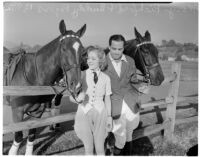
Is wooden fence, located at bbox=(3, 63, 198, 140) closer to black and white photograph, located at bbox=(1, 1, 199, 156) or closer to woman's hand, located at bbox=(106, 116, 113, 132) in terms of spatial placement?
black and white photograph, located at bbox=(1, 1, 199, 156)

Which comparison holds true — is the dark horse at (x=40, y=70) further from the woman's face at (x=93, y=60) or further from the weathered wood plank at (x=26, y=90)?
the woman's face at (x=93, y=60)

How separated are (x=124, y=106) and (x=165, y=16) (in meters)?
1.53

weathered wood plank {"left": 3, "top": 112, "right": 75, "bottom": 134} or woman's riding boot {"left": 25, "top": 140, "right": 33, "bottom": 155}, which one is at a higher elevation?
weathered wood plank {"left": 3, "top": 112, "right": 75, "bottom": 134}

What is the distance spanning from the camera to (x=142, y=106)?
3.89 meters

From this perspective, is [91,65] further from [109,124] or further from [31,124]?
[31,124]

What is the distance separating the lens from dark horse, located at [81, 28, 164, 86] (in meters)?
3.43

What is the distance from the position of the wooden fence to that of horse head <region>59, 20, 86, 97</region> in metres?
0.32

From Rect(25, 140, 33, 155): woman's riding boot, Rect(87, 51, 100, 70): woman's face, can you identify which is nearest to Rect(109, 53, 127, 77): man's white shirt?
Rect(87, 51, 100, 70): woman's face

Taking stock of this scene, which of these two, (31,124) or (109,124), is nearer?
(109,124)

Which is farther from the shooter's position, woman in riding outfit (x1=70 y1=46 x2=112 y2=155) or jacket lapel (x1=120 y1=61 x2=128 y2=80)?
jacket lapel (x1=120 y1=61 x2=128 y2=80)

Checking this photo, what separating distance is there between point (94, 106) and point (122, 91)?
0.47 meters

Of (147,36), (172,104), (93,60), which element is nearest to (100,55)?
(93,60)

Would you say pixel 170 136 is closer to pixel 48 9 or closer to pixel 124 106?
pixel 124 106

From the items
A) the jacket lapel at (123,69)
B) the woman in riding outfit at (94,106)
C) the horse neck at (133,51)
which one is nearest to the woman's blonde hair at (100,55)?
the woman in riding outfit at (94,106)
